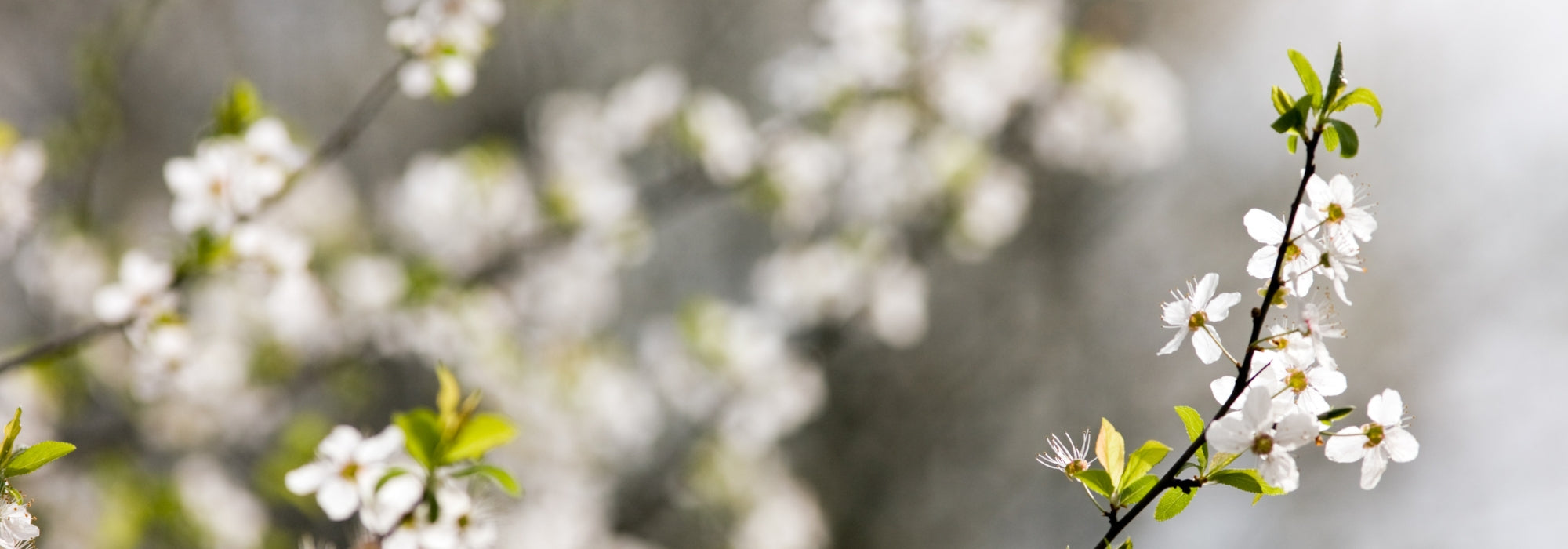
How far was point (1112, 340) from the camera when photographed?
321 centimetres

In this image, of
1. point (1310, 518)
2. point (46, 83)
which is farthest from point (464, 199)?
point (1310, 518)

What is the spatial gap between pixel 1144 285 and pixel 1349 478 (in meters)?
0.91

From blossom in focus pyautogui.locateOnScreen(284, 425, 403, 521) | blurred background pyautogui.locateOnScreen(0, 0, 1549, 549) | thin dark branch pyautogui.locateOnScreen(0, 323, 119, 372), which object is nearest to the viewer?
blossom in focus pyautogui.locateOnScreen(284, 425, 403, 521)

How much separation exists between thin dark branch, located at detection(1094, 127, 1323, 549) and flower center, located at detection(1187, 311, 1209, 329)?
0.12 feet

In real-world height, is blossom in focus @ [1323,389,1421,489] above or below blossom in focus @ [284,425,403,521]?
above

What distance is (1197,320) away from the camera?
518 mm

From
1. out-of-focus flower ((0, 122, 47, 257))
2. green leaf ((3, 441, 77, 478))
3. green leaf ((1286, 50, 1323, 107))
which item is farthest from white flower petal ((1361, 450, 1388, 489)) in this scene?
out-of-focus flower ((0, 122, 47, 257))

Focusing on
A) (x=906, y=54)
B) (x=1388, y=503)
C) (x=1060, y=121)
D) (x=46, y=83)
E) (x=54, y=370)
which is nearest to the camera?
(x=54, y=370)

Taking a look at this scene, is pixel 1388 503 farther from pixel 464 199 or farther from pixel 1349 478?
pixel 464 199

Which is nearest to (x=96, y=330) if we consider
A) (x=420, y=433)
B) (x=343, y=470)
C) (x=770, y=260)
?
(x=343, y=470)

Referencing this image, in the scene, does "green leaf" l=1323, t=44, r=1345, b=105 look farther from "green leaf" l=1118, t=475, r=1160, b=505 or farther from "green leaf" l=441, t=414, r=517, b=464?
"green leaf" l=441, t=414, r=517, b=464

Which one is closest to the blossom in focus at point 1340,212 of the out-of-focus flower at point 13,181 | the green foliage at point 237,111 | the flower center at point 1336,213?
the flower center at point 1336,213

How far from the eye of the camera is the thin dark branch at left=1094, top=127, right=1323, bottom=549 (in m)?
0.46

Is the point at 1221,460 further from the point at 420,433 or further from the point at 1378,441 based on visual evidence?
the point at 420,433
